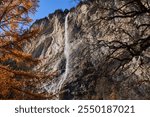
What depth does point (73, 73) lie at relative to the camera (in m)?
92.8

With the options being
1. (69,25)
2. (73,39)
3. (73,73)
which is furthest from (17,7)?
(69,25)

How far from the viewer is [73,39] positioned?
113m

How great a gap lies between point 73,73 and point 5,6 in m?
77.9

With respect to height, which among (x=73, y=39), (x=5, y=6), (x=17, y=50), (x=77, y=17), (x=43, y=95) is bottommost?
(x=43, y=95)

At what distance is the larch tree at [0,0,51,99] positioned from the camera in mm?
14250

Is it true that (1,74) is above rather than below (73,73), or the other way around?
below

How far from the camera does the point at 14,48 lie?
581 inches

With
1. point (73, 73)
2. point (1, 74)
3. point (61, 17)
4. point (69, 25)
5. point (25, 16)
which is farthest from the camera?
point (61, 17)

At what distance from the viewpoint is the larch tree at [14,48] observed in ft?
46.8

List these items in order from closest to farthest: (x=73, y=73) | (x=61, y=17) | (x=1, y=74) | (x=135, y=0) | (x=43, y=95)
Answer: (x=135, y=0) < (x=1, y=74) < (x=43, y=95) < (x=73, y=73) < (x=61, y=17)

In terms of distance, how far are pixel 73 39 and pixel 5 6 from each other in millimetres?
98379

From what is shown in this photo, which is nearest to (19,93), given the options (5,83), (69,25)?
(5,83)

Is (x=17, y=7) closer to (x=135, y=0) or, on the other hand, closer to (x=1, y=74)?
(x=1, y=74)

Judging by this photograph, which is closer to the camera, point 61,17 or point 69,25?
point 69,25
